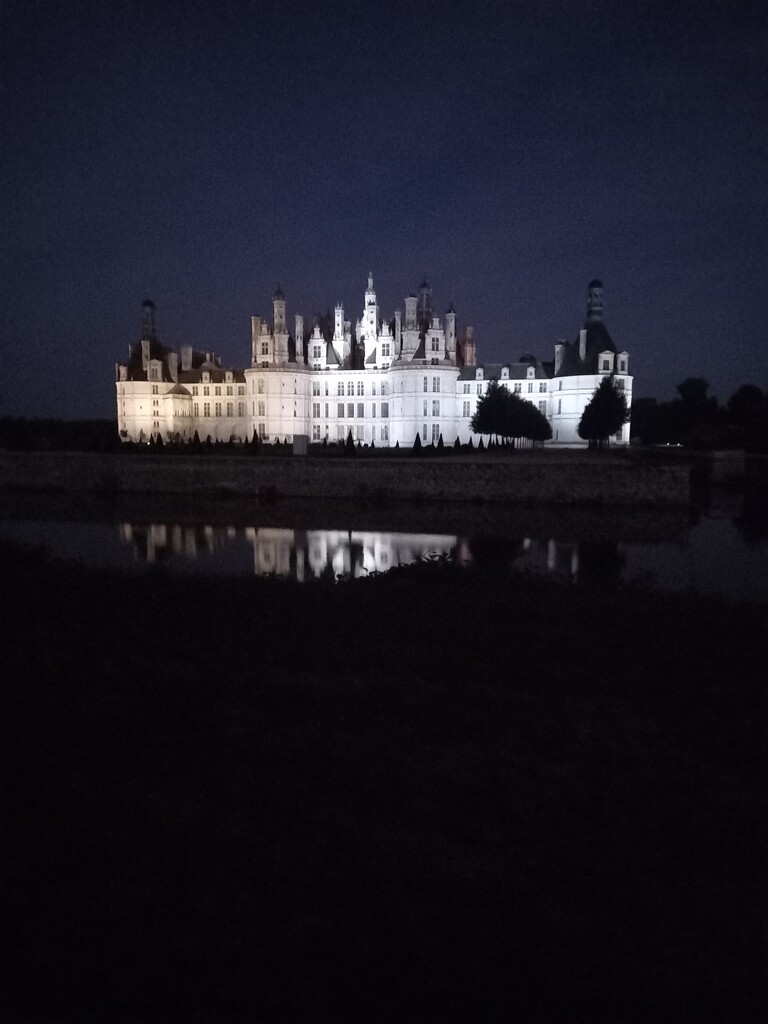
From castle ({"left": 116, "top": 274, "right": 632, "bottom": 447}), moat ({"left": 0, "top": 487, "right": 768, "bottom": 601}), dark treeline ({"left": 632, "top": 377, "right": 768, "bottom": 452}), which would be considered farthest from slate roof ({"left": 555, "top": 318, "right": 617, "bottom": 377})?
moat ({"left": 0, "top": 487, "right": 768, "bottom": 601})

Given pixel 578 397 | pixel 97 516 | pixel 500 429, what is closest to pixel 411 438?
pixel 500 429

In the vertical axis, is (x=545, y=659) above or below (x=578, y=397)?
below

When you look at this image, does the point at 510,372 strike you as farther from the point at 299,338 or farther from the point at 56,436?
the point at 56,436

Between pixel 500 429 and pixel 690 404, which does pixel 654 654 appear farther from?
pixel 690 404

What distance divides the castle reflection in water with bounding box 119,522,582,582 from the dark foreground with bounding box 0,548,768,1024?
8.31 meters

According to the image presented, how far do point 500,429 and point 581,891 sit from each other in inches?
1389

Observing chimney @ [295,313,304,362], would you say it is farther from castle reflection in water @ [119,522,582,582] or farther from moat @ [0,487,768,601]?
castle reflection in water @ [119,522,582,582]

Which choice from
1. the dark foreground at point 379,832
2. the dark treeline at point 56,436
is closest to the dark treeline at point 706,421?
the dark treeline at point 56,436

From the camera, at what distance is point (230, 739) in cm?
389

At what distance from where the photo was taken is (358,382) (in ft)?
142

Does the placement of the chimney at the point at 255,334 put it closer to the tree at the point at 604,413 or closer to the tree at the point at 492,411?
the tree at the point at 492,411

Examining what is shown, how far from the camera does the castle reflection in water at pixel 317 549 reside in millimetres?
14445

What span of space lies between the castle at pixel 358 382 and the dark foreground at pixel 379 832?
35413 mm

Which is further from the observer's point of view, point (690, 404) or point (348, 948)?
point (690, 404)
